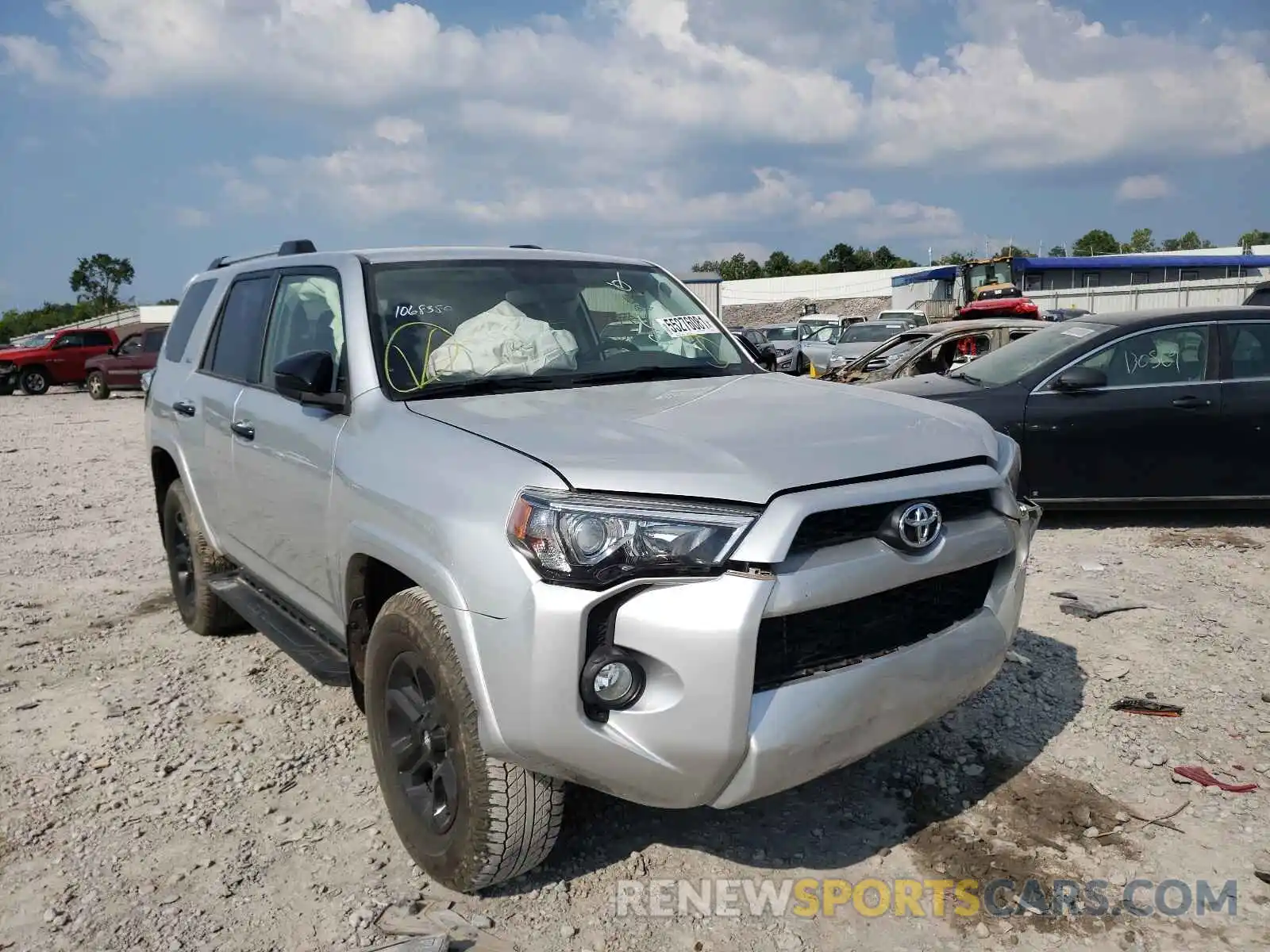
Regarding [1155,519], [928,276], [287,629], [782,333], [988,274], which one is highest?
[928,276]

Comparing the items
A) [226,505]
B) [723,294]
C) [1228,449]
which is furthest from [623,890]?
[723,294]

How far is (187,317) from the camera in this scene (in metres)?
5.30

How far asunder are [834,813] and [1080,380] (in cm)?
469

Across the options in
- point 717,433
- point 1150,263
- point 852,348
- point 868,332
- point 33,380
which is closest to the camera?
point 717,433

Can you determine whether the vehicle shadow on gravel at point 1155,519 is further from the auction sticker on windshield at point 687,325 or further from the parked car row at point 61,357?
the parked car row at point 61,357

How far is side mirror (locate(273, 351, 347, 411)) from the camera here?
3176mm

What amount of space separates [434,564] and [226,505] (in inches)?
88.0

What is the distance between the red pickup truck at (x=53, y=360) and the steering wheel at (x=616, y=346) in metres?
26.3

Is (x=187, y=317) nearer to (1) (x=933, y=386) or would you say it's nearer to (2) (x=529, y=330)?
(2) (x=529, y=330)

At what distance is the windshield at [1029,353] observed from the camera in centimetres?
712

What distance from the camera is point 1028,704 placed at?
4.00 meters

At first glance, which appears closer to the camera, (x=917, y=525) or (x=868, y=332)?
(x=917, y=525)

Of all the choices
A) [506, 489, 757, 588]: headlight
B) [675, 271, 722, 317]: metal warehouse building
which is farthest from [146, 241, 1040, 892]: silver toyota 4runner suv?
[675, 271, 722, 317]: metal warehouse building

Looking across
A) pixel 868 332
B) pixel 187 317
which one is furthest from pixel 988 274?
pixel 187 317
